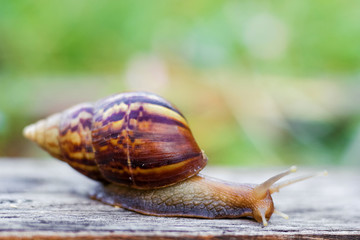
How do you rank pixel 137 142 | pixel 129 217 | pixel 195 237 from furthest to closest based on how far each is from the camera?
1. pixel 137 142
2. pixel 129 217
3. pixel 195 237

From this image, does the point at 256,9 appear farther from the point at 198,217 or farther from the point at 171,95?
the point at 198,217

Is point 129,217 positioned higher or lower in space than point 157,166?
lower

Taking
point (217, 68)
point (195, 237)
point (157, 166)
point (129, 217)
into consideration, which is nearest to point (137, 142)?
point (157, 166)

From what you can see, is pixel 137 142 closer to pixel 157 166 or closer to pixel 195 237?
pixel 157 166

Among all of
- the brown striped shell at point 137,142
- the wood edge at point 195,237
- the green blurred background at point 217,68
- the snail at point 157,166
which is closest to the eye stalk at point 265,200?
the snail at point 157,166

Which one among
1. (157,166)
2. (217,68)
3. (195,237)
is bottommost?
(195,237)

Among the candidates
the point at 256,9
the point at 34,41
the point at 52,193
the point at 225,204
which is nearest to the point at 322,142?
the point at 256,9

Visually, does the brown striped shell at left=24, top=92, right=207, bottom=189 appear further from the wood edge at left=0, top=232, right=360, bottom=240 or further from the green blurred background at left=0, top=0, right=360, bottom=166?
the green blurred background at left=0, top=0, right=360, bottom=166
